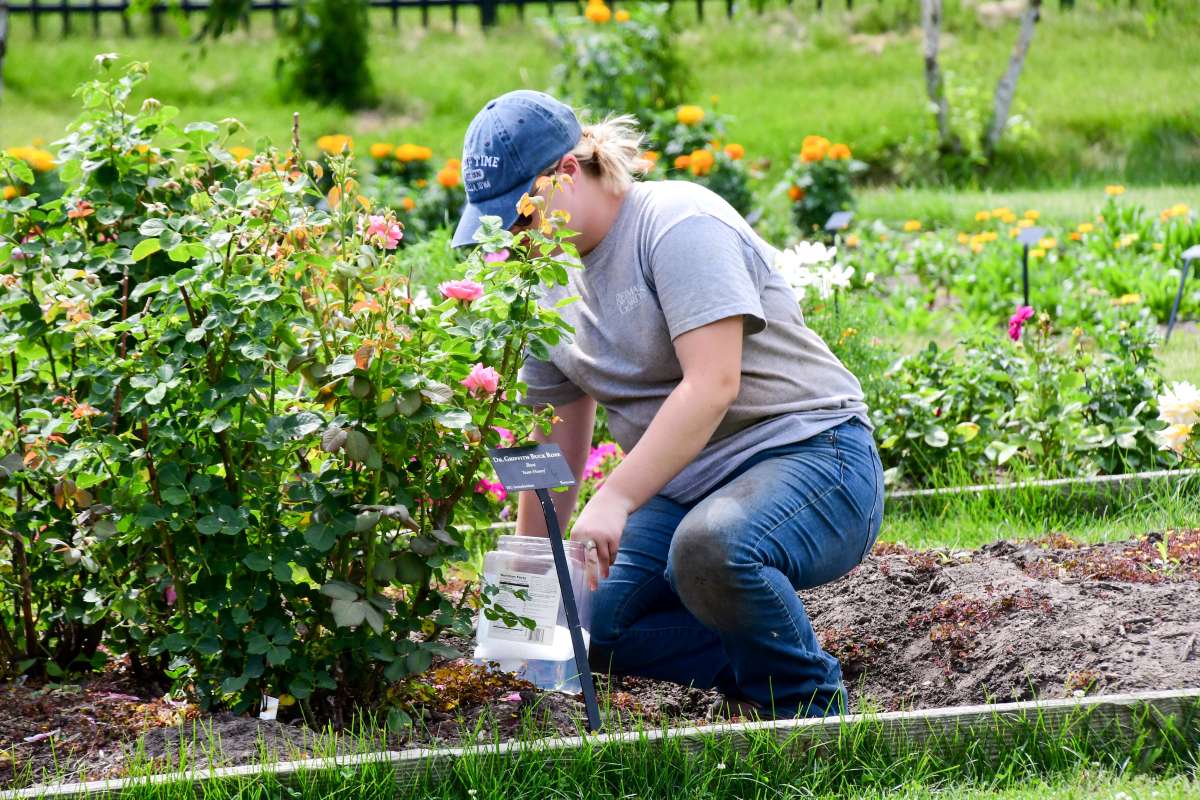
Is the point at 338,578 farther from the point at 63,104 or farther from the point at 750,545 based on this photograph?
the point at 63,104

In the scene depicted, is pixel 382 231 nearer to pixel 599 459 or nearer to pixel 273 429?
pixel 273 429

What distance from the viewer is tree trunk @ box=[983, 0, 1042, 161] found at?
8695 mm

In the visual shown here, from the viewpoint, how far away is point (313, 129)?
1062 cm

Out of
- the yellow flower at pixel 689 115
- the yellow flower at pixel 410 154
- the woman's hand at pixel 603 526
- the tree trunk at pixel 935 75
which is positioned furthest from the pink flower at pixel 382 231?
the tree trunk at pixel 935 75

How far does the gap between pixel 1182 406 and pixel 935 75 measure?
5.90 meters

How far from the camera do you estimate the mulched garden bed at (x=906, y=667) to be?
92.9 inches

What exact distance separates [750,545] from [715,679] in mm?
432

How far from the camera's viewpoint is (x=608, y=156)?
2.70m

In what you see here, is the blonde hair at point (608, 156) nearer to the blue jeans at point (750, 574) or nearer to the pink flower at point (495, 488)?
the blue jeans at point (750, 574)

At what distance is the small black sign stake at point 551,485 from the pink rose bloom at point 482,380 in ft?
0.38

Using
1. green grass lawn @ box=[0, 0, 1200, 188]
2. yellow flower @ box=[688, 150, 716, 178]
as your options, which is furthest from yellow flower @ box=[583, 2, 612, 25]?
yellow flower @ box=[688, 150, 716, 178]

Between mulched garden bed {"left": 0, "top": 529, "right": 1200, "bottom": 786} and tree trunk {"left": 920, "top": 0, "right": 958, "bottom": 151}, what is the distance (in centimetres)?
611

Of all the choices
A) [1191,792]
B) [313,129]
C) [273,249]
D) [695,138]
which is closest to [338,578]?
[273,249]

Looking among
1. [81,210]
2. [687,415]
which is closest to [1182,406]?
[687,415]
